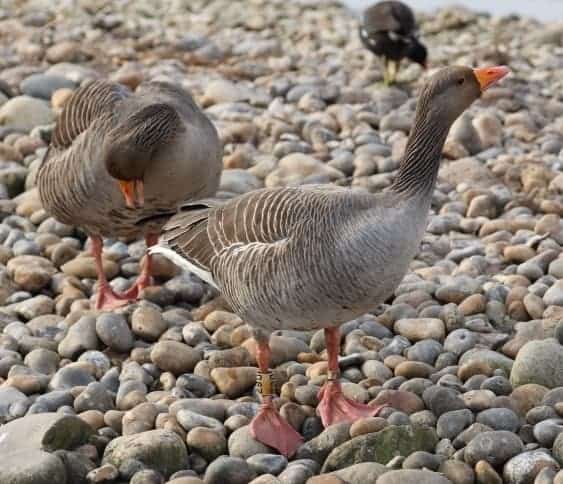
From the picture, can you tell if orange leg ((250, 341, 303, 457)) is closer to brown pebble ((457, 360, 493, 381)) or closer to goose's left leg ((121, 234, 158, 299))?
brown pebble ((457, 360, 493, 381))

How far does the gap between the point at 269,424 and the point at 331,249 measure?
1.07 metres

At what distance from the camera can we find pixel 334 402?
591 cm

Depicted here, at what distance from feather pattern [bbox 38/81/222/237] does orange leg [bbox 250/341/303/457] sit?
1711 millimetres

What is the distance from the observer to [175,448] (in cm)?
550

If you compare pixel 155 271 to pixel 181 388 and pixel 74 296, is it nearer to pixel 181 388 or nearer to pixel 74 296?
pixel 74 296

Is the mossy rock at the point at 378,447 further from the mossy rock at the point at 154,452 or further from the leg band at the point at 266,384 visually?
the mossy rock at the point at 154,452

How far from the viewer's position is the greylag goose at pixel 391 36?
12930 millimetres

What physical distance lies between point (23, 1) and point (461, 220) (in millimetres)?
11586

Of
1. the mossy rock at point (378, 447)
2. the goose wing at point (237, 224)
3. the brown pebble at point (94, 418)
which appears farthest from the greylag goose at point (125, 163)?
the mossy rock at point (378, 447)

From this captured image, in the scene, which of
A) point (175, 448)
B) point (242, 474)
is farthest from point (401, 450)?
point (175, 448)

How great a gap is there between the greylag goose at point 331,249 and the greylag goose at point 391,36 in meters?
7.31

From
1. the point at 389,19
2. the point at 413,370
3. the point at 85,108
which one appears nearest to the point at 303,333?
the point at 413,370

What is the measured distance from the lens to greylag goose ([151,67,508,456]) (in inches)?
211

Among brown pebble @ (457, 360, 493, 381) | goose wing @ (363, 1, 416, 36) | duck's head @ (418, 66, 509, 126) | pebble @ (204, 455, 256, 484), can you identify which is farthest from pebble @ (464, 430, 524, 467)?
goose wing @ (363, 1, 416, 36)
